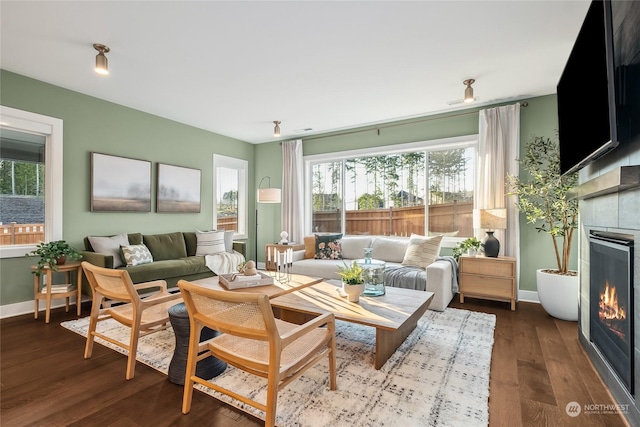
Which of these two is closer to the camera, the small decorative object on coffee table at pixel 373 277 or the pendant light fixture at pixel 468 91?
the small decorative object on coffee table at pixel 373 277

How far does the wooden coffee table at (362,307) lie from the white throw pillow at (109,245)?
5.60 feet

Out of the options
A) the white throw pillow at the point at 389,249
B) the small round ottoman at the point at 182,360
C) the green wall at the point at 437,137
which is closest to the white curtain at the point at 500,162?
the green wall at the point at 437,137

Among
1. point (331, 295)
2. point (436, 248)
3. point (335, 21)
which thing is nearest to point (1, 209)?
point (331, 295)

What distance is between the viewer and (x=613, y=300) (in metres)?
1.97

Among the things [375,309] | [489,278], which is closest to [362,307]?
[375,309]

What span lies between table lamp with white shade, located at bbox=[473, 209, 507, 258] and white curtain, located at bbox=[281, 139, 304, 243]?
3064 mm

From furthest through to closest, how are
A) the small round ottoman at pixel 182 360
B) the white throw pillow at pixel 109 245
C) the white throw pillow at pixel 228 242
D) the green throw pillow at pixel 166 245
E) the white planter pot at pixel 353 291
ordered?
1. the white throw pillow at pixel 228 242
2. the green throw pillow at pixel 166 245
3. the white throw pillow at pixel 109 245
4. the white planter pot at pixel 353 291
5. the small round ottoman at pixel 182 360

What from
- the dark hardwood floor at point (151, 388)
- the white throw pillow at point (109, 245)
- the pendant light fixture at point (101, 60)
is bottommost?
the dark hardwood floor at point (151, 388)

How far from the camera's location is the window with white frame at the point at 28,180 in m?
3.49

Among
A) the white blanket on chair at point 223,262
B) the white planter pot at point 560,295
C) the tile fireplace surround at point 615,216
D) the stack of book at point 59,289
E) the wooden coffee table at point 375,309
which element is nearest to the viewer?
the tile fireplace surround at point 615,216

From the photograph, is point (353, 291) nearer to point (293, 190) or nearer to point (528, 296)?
point (528, 296)

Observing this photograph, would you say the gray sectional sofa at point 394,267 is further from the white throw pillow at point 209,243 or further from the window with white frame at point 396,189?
the white throw pillow at point 209,243

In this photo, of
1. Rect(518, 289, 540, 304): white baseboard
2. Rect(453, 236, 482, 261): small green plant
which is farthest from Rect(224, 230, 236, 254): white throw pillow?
Rect(518, 289, 540, 304): white baseboard

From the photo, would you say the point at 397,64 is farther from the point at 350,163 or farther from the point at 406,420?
the point at 406,420
